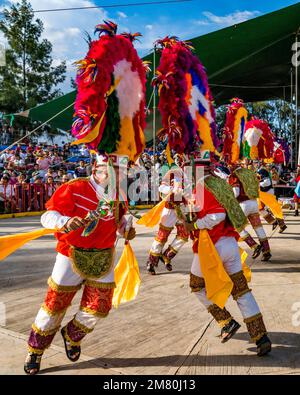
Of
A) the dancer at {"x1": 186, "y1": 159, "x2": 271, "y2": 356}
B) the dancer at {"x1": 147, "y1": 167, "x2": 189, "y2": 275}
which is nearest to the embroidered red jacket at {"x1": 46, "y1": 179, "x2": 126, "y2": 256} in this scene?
the dancer at {"x1": 186, "y1": 159, "x2": 271, "y2": 356}

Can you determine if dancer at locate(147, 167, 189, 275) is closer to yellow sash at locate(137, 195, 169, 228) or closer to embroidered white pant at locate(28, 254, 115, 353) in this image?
yellow sash at locate(137, 195, 169, 228)

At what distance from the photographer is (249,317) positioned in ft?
10.8

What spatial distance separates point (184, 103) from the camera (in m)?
3.88

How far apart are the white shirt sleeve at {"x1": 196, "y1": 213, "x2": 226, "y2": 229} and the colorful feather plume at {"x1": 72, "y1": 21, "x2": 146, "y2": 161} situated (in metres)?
0.76

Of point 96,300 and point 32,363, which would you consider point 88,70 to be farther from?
point 32,363

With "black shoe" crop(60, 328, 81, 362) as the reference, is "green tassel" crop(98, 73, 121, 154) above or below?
above

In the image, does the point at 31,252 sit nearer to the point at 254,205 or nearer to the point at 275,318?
the point at 254,205

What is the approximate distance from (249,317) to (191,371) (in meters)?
0.65

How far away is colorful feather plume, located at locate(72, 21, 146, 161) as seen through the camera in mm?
2969

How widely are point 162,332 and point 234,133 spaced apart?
3.79 m

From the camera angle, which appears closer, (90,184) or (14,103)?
(90,184)

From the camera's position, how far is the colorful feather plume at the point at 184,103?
3.80 m
